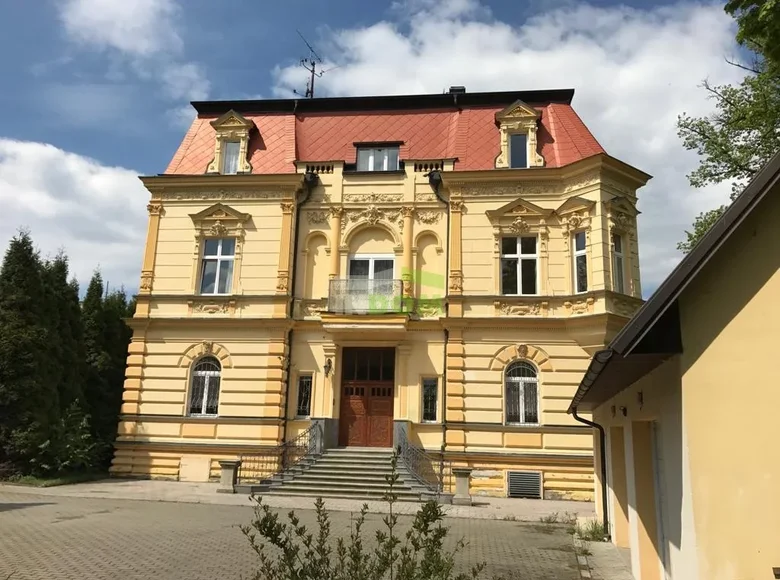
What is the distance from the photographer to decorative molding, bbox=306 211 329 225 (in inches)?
846

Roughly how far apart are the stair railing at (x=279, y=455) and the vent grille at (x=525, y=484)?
18.9ft

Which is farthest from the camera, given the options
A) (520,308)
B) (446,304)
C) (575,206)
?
(446,304)

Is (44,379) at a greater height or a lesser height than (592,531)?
greater

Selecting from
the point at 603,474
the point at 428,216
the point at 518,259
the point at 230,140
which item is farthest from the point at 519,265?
the point at 230,140

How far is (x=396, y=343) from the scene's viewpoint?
2003 centimetres

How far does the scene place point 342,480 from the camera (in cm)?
1762

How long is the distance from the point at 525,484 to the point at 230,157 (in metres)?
14.8

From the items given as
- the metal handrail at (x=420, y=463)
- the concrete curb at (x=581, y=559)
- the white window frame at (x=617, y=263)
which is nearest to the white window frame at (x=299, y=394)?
the metal handrail at (x=420, y=463)

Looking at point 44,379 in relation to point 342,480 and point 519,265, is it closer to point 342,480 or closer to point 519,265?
point 342,480

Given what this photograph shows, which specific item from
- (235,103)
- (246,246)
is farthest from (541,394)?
(235,103)

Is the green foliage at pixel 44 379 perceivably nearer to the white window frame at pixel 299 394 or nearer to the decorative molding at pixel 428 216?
the white window frame at pixel 299 394

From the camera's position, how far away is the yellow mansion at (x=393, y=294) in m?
19.0

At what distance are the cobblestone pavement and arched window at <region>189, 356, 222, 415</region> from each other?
5154 millimetres

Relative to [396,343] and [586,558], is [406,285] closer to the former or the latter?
[396,343]
